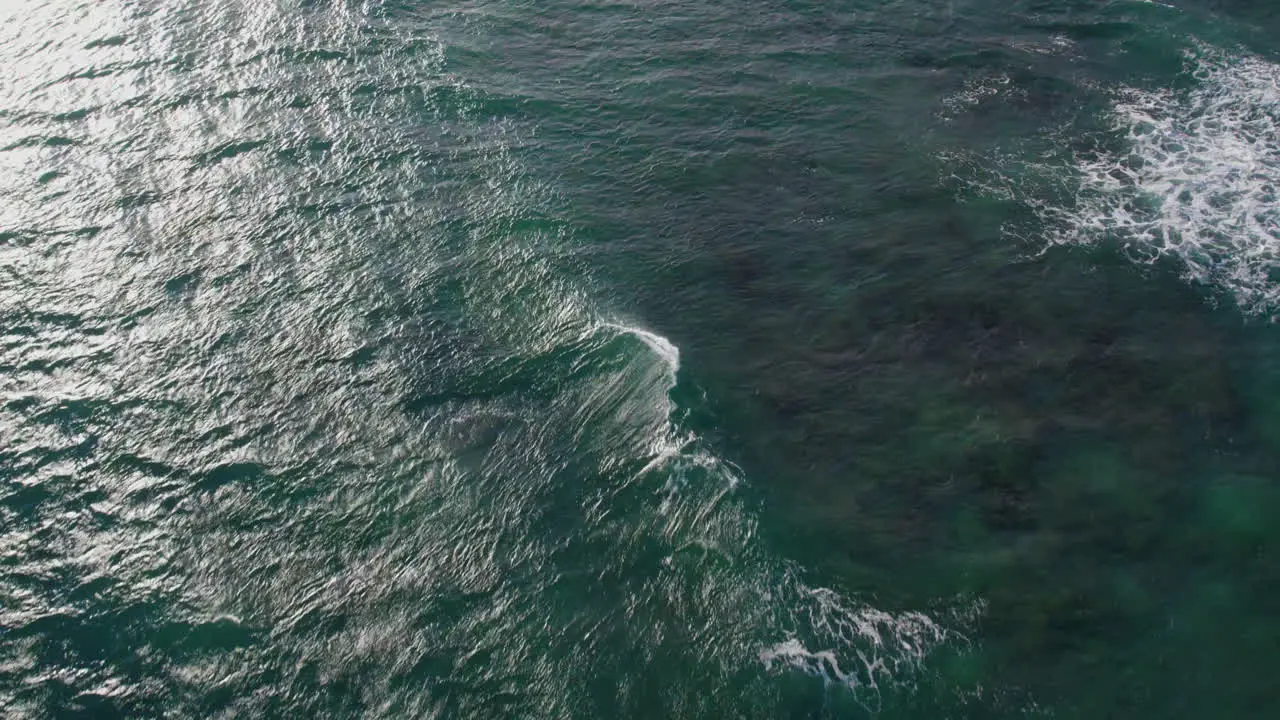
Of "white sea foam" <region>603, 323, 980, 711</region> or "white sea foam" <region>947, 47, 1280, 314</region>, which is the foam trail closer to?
"white sea foam" <region>603, 323, 980, 711</region>

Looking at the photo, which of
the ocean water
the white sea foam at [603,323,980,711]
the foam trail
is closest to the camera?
the white sea foam at [603,323,980,711]

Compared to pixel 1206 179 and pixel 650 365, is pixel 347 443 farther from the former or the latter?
pixel 1206 179

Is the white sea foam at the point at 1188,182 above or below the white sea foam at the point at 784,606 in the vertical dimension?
above

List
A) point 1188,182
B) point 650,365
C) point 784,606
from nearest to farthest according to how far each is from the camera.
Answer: point 784,606 → point 650,365 → point 1188,182

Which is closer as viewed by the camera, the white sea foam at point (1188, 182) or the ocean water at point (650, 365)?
the ocean water at point (650, 365)

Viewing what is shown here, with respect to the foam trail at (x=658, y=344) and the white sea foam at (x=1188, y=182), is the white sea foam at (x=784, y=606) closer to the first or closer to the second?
the foam trail at (x=658, y=344)

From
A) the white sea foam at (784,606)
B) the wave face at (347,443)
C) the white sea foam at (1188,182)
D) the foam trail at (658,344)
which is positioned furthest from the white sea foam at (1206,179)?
the wave face at (347,443)

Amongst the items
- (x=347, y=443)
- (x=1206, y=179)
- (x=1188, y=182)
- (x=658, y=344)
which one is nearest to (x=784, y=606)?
(x=658, y=344)

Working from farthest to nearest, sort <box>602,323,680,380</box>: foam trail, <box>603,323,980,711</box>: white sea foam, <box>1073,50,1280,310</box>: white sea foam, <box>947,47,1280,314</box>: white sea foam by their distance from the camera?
<box>947,47,1280,314</box>: white sea foam, <box>1073,50,1280,310</box>: white sea foam, <box>602,323,680,380</box>: foam trail, <box>603,323,980,711</box>: white sea foam

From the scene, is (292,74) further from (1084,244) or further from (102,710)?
(1084,244)

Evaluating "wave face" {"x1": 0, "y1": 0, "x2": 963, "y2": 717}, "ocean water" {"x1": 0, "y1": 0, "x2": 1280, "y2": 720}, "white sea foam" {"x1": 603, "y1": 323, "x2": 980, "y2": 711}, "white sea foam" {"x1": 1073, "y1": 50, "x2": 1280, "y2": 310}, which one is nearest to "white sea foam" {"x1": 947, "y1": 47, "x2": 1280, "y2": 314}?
"white sea foam" {"x1": 1073, "y1": 50, "x2": 1280, "y2": 310}
